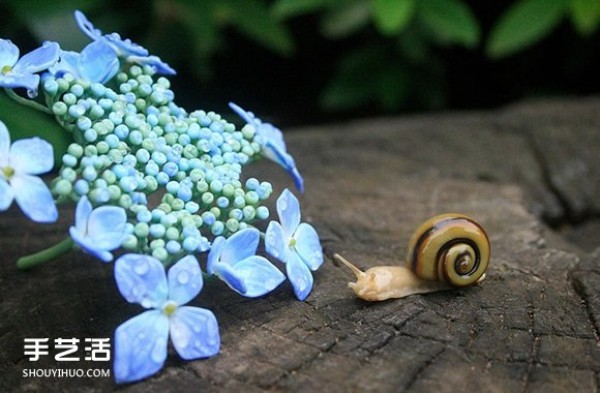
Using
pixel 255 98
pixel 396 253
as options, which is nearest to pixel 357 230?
pixel 396 253

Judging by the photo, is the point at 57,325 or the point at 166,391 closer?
the point at 166,391

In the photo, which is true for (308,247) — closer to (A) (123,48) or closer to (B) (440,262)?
(B) (440,262)

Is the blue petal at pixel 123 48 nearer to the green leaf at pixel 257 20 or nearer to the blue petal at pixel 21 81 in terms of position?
the blue petal at pixel 21 81

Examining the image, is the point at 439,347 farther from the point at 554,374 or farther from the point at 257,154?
the point at 257,154

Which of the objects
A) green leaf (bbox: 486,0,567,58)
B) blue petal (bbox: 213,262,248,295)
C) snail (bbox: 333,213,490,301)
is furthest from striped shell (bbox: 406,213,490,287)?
green leaf (bbox: 486,0,567,58)

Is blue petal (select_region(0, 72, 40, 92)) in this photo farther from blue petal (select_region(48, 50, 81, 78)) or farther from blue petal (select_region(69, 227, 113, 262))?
blue petal (select_region(69, 227, 113, 262))

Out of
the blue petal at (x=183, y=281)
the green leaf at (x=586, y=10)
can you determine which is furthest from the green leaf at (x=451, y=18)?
the blue petal at (x=183, y=281)
